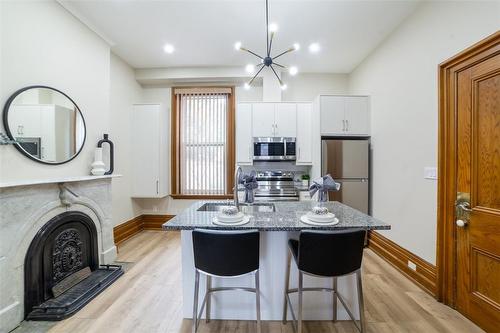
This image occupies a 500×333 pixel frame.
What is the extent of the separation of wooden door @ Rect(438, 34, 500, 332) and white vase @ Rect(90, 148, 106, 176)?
3.86m

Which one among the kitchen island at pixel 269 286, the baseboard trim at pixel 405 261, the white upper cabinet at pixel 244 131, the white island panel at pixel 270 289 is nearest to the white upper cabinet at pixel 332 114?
the white upper cabinet at pixel 244 131

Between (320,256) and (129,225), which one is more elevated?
(320,256)

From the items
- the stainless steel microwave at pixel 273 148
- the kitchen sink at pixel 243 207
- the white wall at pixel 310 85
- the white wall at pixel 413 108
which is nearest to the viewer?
the white wall at pixel 413 108

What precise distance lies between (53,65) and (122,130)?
1605 millimetres

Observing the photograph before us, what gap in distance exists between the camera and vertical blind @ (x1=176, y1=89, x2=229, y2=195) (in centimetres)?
454

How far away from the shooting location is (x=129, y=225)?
4.15 m

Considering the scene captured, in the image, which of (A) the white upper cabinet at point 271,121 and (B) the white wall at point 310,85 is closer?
(A) the white upper cabinet at point 271,121

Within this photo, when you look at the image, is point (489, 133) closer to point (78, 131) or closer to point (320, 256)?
point (320, 256)

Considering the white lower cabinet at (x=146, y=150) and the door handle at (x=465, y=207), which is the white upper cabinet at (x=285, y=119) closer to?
the white lower cabinet at (x=146, y=150)

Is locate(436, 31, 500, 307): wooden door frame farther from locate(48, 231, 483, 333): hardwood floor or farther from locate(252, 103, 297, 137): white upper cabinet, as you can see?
locate(252, 103, 297, 137): white upper cabinet

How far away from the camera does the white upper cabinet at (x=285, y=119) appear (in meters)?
4.08

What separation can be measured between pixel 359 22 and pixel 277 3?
1.13 m

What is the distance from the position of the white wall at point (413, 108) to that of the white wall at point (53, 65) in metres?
3.96

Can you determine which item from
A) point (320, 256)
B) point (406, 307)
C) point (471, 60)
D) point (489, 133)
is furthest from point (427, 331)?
point (471, 60)
